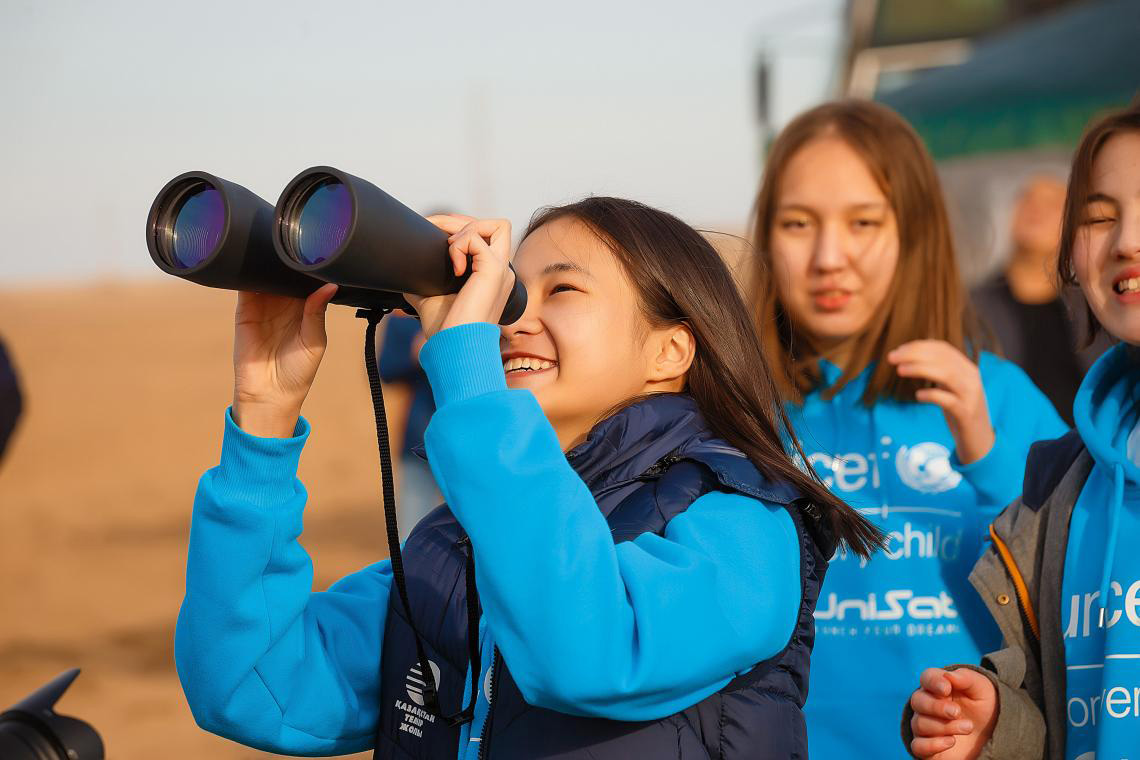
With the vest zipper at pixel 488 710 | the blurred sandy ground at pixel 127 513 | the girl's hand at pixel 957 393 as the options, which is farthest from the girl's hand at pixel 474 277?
the blurred sandy ground at pixel 127 513

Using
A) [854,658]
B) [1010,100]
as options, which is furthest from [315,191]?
[1010,100]

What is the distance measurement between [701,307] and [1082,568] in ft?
2.21

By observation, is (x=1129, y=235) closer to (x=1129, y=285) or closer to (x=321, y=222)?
(x=1129, y=285)

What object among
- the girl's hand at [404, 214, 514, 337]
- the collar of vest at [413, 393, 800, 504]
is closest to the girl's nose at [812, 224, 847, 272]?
the collar of vest at [413, 393, 800, 504]

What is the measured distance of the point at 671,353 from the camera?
1.93 metres

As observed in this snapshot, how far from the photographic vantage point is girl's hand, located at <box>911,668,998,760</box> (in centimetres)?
187

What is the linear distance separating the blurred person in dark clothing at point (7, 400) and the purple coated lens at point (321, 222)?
6.46ft

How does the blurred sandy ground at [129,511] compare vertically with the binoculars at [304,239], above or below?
below

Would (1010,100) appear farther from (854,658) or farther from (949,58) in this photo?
(854,658)

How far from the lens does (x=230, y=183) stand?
1.59 metres

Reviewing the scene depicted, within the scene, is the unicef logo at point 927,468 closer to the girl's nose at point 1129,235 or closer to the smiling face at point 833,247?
the smiling face at point 833,247

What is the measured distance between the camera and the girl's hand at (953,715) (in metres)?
1.87

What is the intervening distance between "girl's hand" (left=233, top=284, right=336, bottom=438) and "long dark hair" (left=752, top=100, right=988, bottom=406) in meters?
1.12

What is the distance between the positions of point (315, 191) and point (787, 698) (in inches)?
34.0
